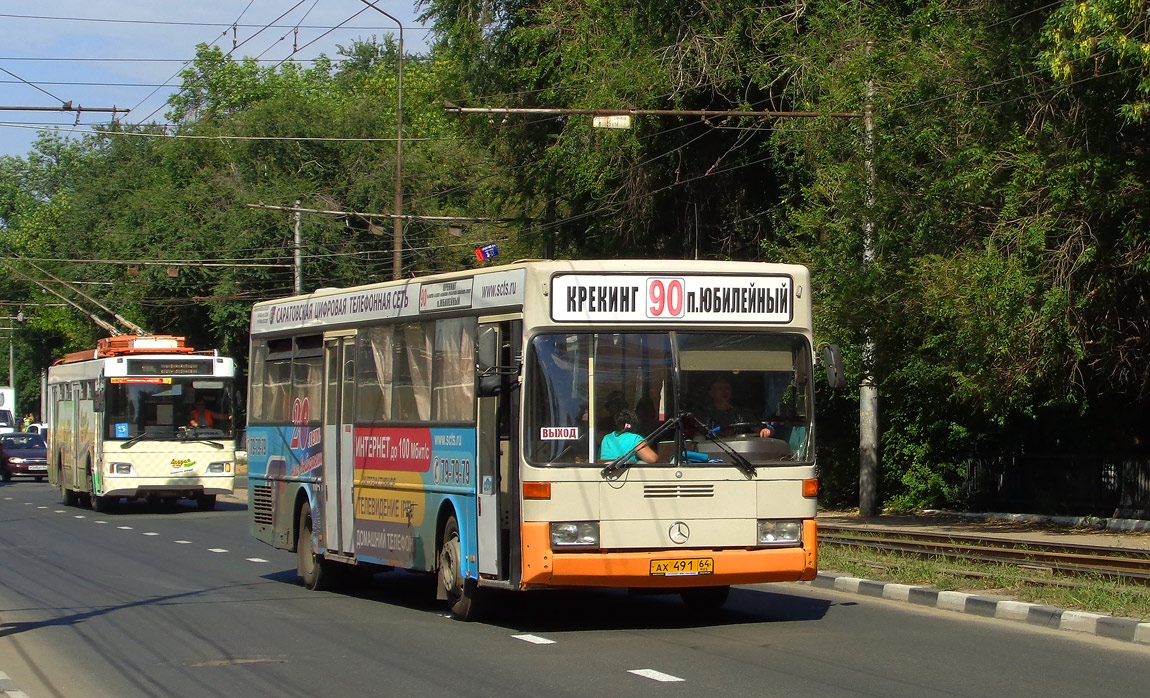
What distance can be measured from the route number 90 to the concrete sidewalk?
12.4ft

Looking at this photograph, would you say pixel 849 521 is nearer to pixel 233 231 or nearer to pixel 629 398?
pixel 629 398

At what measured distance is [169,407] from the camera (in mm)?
30000

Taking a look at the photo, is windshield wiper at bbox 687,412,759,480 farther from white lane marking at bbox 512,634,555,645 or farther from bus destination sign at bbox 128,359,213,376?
bus destination sign at bbox 128,359,213,376

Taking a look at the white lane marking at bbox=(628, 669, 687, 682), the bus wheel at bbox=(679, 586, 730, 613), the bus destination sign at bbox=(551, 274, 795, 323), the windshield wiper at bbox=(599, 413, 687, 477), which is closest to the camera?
the white lane marking at bbox=(628, 669, 687, 682)

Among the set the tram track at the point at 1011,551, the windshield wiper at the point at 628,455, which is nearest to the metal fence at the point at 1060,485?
the tram track at the point at 1011,551

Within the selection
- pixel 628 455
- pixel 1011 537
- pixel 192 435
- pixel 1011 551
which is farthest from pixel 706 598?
pixel 192 435

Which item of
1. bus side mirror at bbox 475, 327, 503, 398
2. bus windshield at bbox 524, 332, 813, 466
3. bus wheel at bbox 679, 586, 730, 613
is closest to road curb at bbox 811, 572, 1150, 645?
bus wheel at bbox 679, 586, 730, 613

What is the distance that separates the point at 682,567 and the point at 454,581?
2.19m

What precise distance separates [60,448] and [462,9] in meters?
13.3

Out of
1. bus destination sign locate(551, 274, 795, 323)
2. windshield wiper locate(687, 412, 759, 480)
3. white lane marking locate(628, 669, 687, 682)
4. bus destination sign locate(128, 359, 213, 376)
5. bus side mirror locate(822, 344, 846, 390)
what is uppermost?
bus destination sign locate(128, 359, 213, 376)

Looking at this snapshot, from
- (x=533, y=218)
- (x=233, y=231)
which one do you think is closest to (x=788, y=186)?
(x=533, y=218)

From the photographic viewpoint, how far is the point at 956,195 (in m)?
20.6

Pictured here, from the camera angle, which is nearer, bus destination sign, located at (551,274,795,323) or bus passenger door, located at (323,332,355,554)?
bus destination sign, located at (551,274,795,323)

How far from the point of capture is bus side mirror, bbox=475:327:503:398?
37.8 ft
